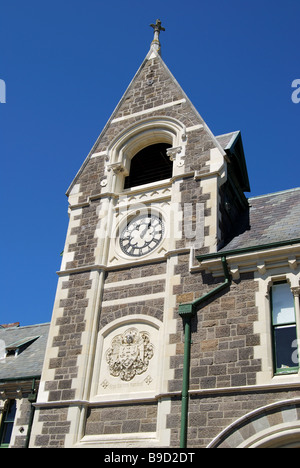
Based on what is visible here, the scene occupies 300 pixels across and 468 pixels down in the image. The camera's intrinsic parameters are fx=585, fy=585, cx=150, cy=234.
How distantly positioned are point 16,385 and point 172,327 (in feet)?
21.6

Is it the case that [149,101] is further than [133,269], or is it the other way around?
[149,101]

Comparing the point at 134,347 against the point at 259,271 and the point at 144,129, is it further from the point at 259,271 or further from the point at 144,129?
the point at 144,129

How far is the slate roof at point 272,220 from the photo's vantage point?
15.0 meters

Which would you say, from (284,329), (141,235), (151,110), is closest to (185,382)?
(284,329)

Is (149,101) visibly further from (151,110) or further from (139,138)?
(139,138)

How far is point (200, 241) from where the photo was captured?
1555 cm

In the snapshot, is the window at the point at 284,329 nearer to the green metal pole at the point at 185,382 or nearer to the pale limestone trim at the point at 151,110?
the green metal pole at the point at 185,382

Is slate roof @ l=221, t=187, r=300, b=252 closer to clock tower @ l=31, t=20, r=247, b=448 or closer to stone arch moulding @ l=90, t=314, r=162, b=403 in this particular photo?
clock tower @ l=31, t=20, r=247, b=448

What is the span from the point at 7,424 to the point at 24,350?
12.7 feet

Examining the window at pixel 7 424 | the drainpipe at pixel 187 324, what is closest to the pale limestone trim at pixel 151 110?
the drainpipe at pixel 187 324

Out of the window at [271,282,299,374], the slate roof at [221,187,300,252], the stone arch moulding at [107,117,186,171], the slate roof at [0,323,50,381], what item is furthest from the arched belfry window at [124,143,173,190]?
the slate roof at [0,323,50,381]

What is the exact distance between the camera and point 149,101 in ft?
64.3

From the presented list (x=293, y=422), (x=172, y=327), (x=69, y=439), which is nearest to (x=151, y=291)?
(x=172, y=327)

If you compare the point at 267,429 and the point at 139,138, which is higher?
the point at 139,138
